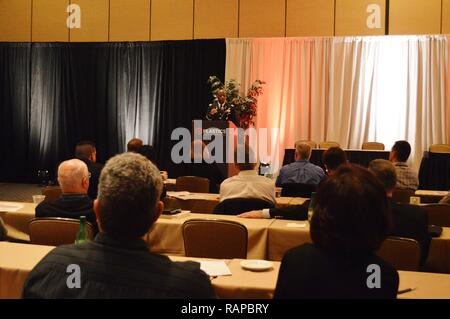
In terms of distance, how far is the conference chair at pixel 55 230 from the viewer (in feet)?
11.8

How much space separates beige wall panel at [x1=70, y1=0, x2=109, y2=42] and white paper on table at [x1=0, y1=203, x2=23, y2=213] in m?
7.76

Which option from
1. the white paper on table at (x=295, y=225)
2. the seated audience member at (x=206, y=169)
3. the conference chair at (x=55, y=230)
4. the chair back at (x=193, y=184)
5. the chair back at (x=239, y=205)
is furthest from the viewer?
the seated audience member at (x=206, y=169)

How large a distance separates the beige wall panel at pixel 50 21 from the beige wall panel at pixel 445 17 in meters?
7.78

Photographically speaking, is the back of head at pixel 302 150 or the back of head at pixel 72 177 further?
the back of head at pixel 302 150

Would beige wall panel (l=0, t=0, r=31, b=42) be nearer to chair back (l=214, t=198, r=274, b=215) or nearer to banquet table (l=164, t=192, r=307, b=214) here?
banquet table (l=164, t=192, r=307, b=214)

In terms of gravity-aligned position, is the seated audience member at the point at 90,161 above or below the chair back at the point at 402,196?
above

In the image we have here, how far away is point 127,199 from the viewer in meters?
1.78

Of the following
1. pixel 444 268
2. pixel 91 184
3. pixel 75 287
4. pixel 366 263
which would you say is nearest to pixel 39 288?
pixel 75 287

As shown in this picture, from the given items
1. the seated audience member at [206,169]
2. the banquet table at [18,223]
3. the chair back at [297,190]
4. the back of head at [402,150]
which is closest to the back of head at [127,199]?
the banquet table at [18,223]

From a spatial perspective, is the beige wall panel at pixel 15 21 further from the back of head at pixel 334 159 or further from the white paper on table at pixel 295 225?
the white paper on table at pixel 295 225

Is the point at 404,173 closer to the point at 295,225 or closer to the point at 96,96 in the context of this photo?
the point at 295,225

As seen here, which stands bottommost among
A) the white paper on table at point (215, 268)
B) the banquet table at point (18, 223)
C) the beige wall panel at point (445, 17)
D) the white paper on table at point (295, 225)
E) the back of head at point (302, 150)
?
the banquet table at point (18, 223)

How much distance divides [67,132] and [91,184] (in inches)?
266

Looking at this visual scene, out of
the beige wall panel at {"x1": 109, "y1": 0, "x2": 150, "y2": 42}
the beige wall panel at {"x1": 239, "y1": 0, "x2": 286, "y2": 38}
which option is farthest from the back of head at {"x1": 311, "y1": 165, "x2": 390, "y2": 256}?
the beige wall panel at {"x1": 109, "y1": 0, "x2": 150, "y2": 42}
